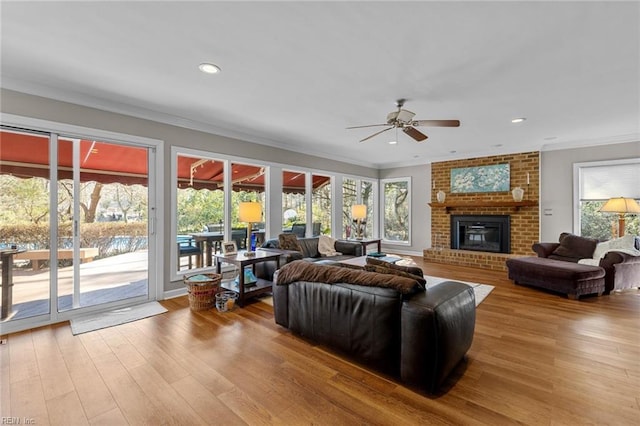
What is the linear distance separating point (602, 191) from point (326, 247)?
17.2 feet

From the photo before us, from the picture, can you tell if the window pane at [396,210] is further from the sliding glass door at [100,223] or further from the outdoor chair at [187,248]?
the sliding glass door at [100,223]

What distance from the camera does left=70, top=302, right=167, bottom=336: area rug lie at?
9.86 feet

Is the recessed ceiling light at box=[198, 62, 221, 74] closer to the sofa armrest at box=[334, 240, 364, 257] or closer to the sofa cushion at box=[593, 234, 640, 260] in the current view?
the sofa armrest at box=[334, 240, 364, 257]

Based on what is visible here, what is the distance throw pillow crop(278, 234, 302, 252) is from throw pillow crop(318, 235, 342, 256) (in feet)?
1.98

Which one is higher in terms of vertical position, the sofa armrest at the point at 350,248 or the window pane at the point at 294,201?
the window pane at the point at 294,201

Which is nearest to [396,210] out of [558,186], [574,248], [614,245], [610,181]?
[558,186]

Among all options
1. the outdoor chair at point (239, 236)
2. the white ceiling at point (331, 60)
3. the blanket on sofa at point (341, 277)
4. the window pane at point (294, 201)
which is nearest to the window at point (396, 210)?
the window pane at point (294, 201)

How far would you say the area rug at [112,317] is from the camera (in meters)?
3.00

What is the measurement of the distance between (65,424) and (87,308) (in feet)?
6.95

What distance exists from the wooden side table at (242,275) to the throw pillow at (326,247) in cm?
127

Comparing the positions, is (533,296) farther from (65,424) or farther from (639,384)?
(65,424)

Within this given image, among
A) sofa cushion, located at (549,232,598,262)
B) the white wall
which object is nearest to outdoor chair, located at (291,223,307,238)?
sofa cushion, located at (549,232,598,262)

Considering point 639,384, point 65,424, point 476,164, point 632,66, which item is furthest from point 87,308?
point 476,164

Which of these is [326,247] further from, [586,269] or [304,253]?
[586,269]
